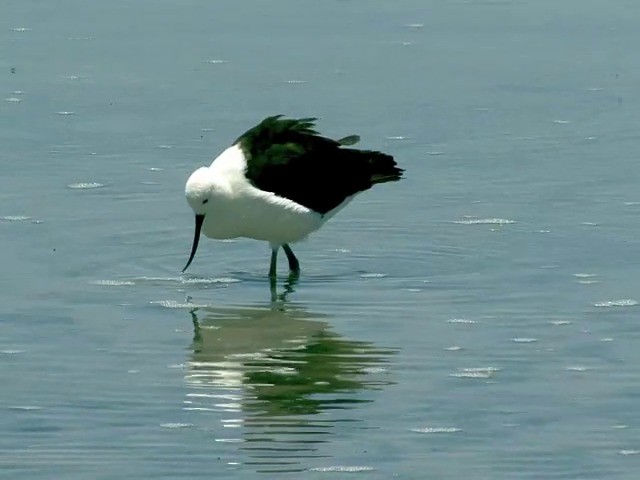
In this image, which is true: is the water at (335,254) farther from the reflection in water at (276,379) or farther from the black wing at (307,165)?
the black wing at (307,165)

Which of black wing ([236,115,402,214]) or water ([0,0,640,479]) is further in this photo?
black wing ([236,115,402,214])

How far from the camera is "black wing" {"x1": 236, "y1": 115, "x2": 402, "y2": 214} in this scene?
10.5 meters

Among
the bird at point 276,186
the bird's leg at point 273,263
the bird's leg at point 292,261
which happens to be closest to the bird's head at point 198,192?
the bird at point 276,186

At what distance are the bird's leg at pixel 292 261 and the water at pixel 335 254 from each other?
0.11 m

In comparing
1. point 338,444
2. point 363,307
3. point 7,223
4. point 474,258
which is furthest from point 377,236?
point 338,444

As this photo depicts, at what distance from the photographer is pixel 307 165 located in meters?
10.7

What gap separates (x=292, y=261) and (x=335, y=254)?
0.37 metres

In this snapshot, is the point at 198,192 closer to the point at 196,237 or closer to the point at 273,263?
the point at 196,237

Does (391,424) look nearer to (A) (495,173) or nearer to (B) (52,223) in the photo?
(B) (52,223)

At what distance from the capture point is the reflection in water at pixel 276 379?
293 inches

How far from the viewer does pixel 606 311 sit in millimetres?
9297

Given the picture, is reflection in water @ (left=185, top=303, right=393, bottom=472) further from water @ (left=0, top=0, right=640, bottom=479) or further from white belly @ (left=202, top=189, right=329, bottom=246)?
white belly @ (left=202, top=189, right=329, bottom=246)

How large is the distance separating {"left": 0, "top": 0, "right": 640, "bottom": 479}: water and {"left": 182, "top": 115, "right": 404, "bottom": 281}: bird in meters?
0.26

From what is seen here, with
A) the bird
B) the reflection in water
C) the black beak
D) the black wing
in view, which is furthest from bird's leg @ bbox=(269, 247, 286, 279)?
the reflection in water
